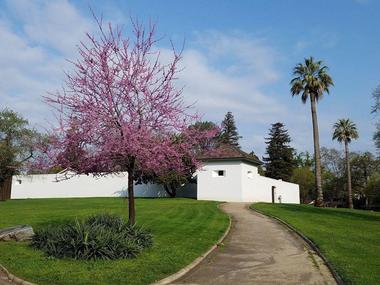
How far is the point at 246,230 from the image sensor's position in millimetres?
19359

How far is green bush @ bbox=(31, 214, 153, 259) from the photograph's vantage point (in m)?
11.6

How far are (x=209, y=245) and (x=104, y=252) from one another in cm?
399

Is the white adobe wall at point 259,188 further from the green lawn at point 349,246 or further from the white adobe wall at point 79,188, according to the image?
the green lawn at point 349,246

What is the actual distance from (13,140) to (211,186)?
2047 centimetres

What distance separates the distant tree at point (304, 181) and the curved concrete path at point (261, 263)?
203ft

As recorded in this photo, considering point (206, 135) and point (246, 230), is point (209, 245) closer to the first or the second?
point (206, 135)

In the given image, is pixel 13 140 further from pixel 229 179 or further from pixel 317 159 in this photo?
pixel 317 159

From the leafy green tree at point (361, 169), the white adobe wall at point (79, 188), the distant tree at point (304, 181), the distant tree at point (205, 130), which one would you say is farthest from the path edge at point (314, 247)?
the leafy green tree at point (361, 169)

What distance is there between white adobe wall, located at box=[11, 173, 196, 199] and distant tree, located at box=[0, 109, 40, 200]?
438 cm

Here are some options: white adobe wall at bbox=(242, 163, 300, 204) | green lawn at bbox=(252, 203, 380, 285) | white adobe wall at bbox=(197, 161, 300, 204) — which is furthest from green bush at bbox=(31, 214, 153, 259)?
white adobe wall at bbox=(242, 163, 300, 204)

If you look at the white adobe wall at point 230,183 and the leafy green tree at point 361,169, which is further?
the leafy green tree at point 361,169

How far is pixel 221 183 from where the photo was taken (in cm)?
4106

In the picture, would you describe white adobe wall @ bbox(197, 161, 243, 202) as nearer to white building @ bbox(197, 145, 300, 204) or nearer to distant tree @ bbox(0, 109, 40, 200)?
white building @ bbox(197, 145, 300, 204)

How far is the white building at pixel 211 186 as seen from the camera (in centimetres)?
4069
